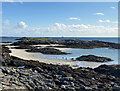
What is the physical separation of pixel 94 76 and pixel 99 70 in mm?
2727

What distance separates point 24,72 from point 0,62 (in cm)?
586

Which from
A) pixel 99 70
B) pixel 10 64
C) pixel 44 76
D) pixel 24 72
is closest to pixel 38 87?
pixel 44 76

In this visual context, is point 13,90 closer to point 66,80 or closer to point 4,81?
point 4,81

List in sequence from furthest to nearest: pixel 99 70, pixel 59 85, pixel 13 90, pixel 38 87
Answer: pixel 99 70
pixel 59 85
pixel 38 87
pixel 13 90

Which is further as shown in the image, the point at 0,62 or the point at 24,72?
the point at 0,62

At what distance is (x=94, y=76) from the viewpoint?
11773 millimetres

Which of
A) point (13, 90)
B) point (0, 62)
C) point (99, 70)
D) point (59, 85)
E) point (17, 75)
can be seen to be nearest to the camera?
point (13, 90)

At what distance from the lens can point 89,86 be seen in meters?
9.48

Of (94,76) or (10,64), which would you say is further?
(10,64)

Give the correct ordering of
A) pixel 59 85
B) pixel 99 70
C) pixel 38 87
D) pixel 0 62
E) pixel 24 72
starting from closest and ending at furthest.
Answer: pixel 38 87
pixel 59 85
pixel 24 72
pixel 99 70
pixel 0 62

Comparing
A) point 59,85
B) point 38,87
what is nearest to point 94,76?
point 59,85

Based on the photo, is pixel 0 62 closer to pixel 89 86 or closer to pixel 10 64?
pixel 10 64

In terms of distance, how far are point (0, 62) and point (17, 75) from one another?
624cm

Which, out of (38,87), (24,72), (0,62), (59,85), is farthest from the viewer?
(0,62)
